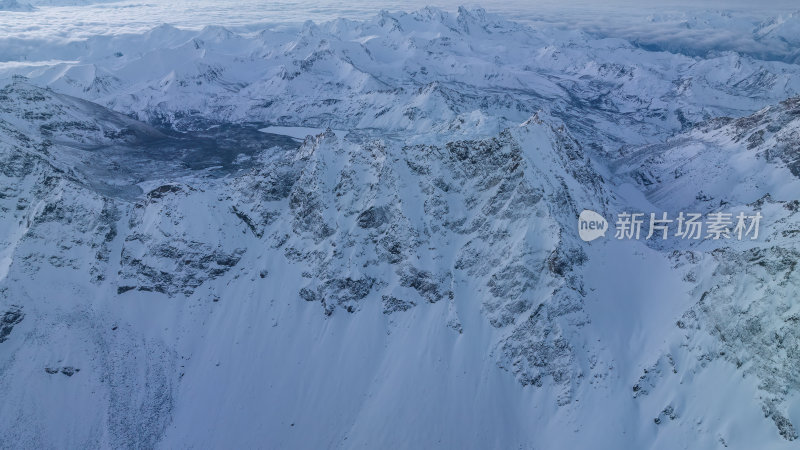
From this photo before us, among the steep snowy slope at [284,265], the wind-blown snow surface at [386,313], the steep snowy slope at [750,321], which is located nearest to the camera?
the steep snowy slope at [750,321]

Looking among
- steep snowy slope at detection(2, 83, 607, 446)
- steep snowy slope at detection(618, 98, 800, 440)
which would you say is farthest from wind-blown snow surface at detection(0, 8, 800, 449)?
steep snowy slope at detection(2, 83, 607, 446)

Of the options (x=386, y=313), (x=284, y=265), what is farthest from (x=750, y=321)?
(x=284, y=265)

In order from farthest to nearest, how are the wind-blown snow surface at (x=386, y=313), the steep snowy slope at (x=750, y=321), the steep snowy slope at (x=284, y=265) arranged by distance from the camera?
the steep snowy slope at (x=284, y=265) → the wind-blown snow surface at (x=386, y=313) → the steep snowy slope at (x=750, y=321)

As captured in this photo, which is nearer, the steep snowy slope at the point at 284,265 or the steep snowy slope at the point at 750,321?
the steep snowy slope at the point at 750,321

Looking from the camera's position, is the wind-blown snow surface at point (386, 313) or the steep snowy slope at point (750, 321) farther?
the wind-blown snow surface at point (386, 313)

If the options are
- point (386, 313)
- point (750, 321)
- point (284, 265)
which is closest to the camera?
point (750, 321)

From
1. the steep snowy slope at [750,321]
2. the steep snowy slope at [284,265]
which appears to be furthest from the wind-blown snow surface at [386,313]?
the steep snowy slope at [284,265]

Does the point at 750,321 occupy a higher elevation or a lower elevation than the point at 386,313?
higher

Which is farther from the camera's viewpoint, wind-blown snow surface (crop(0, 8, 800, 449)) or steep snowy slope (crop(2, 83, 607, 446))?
steep snowy slope (crop(2, 83, 607, 446))

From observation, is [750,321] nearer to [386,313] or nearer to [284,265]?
[386,313]

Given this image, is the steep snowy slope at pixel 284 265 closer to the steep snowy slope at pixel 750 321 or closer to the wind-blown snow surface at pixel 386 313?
the wind-blown snow surface at pixel 386 313

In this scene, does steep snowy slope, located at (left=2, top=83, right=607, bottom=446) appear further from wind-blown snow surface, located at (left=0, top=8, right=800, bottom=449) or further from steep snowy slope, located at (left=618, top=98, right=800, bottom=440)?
steep snowy slope, located at (left=618, top=98, right=800, bottom=440)
